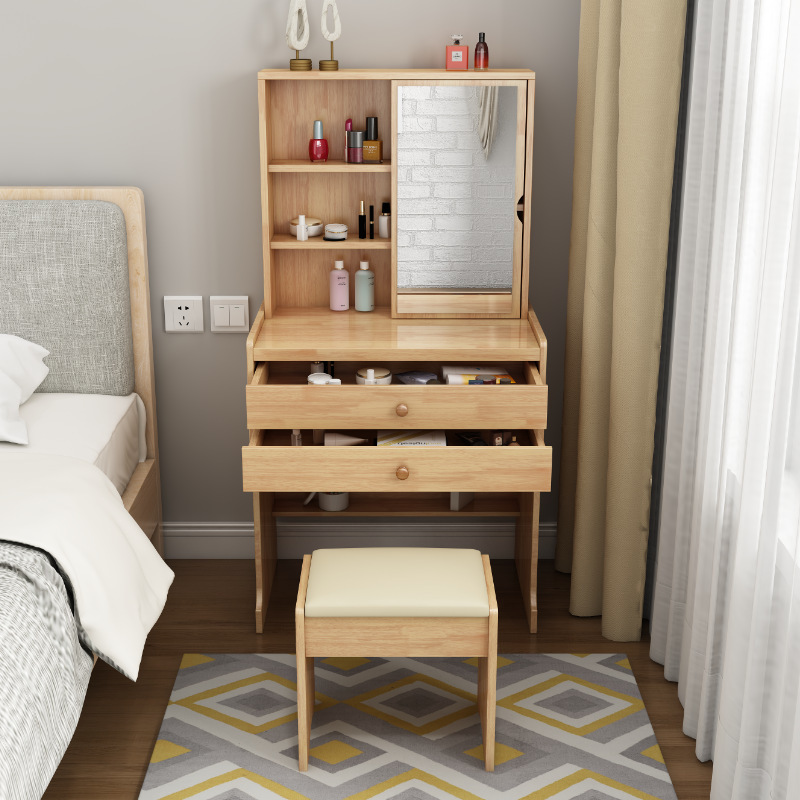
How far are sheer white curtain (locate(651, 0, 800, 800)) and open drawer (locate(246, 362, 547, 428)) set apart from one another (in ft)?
1.17

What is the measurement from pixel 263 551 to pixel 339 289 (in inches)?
29.4

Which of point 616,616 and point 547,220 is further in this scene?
point 547,220

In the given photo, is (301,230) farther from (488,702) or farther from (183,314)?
(488,702)

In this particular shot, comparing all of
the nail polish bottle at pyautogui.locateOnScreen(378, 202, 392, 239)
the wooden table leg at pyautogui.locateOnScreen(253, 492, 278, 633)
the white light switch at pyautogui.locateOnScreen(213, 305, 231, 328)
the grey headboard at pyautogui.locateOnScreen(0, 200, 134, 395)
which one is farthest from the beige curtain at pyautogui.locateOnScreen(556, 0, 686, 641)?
the grey headboard at pyautogui.locateOnScreen(0, 200, 134, 395)

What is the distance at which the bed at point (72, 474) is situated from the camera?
165cm

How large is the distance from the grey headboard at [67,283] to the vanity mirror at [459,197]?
30.2 inches

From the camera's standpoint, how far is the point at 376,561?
206 centimetres

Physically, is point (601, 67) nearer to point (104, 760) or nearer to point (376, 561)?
point (376, 561)

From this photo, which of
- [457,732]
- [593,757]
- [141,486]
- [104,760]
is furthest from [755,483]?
[141,486]

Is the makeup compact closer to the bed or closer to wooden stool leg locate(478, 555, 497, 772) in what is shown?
the bed

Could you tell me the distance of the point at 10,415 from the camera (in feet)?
7.50

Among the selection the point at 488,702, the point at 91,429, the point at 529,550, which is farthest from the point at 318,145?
the point at 488,702

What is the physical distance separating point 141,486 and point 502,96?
1.42m

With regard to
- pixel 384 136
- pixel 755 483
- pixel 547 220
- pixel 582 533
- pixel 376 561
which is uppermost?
pixel 384 136
